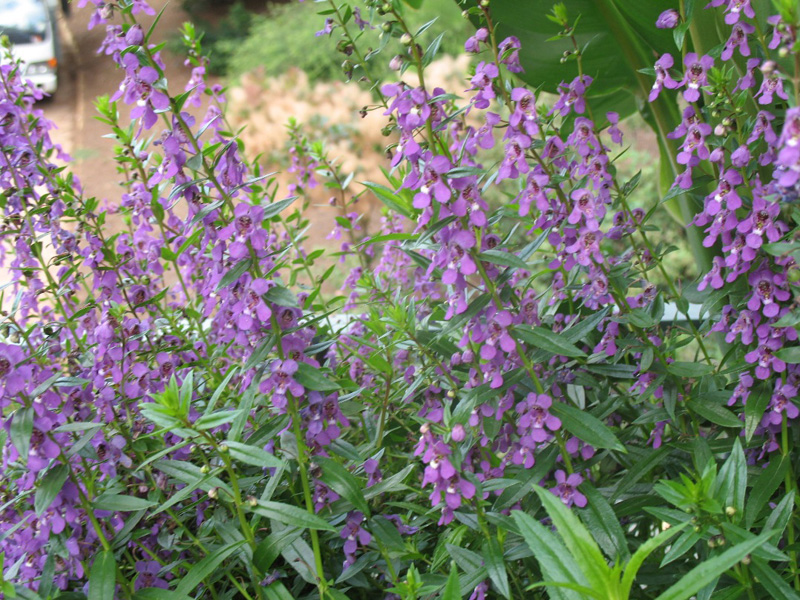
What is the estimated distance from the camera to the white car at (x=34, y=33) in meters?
7.88

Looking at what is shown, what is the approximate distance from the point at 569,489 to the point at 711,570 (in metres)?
0.33

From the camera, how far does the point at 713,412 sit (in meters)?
1.08

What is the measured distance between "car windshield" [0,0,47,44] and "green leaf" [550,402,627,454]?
820cm

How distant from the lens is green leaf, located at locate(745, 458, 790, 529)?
100 cm

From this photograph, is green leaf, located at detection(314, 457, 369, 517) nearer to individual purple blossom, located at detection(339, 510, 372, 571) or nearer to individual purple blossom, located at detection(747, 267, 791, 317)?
individual purple blossom, located at detection(339, 510, 372, 571)

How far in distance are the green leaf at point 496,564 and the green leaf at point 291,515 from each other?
0.63 ft

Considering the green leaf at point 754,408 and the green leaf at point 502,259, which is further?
the green leaf at point 754,408

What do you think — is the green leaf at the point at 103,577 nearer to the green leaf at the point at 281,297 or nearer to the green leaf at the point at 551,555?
the green leaf at the point at 281,297

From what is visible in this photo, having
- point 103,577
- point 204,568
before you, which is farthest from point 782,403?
point 103,577

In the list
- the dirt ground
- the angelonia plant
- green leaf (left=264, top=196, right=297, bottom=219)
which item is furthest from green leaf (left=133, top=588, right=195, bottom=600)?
the dirt ground

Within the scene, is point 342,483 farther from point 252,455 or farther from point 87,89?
point 87,89

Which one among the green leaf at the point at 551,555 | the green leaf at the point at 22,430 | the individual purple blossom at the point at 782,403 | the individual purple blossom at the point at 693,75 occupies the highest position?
the individual purple blossom at the point at 693,75

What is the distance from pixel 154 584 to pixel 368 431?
0.39m

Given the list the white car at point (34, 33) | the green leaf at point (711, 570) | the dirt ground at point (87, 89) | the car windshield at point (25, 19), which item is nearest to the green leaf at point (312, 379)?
the green leaf at point (711, 570)
